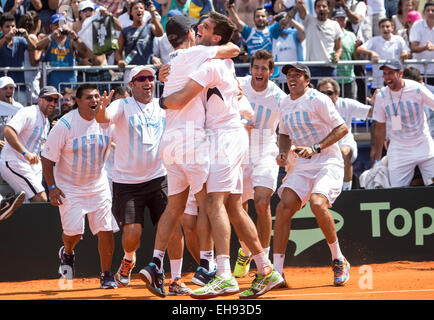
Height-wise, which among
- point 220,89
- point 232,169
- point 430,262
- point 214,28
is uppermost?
point 214,28

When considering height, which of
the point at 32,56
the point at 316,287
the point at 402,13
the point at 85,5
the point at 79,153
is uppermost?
the point at 85,5

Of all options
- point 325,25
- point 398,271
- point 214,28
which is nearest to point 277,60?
point 325,25

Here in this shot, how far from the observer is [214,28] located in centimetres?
724

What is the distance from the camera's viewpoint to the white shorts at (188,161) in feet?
23.5

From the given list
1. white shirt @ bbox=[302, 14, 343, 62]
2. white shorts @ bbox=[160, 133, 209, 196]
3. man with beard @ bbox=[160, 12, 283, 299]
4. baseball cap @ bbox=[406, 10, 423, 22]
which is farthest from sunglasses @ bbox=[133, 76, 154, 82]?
baseball cap @ bbox=[406, 10, 423, 22]

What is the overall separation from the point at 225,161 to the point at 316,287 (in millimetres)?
2426

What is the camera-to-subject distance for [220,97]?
7234 mm

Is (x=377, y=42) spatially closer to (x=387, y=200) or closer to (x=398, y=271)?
(x=387, y=200)

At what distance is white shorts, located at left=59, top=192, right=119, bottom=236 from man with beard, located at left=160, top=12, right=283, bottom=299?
8.20 feet

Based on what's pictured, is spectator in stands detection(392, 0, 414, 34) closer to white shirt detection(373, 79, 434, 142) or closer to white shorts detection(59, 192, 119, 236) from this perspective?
white shirt detection(373, 79, 434, 142)

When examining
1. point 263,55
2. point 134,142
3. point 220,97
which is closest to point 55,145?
point 134,142

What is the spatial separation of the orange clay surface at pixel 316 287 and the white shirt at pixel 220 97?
1633 mm

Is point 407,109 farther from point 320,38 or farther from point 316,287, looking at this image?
point 316,287

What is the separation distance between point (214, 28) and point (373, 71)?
7.05 meters
